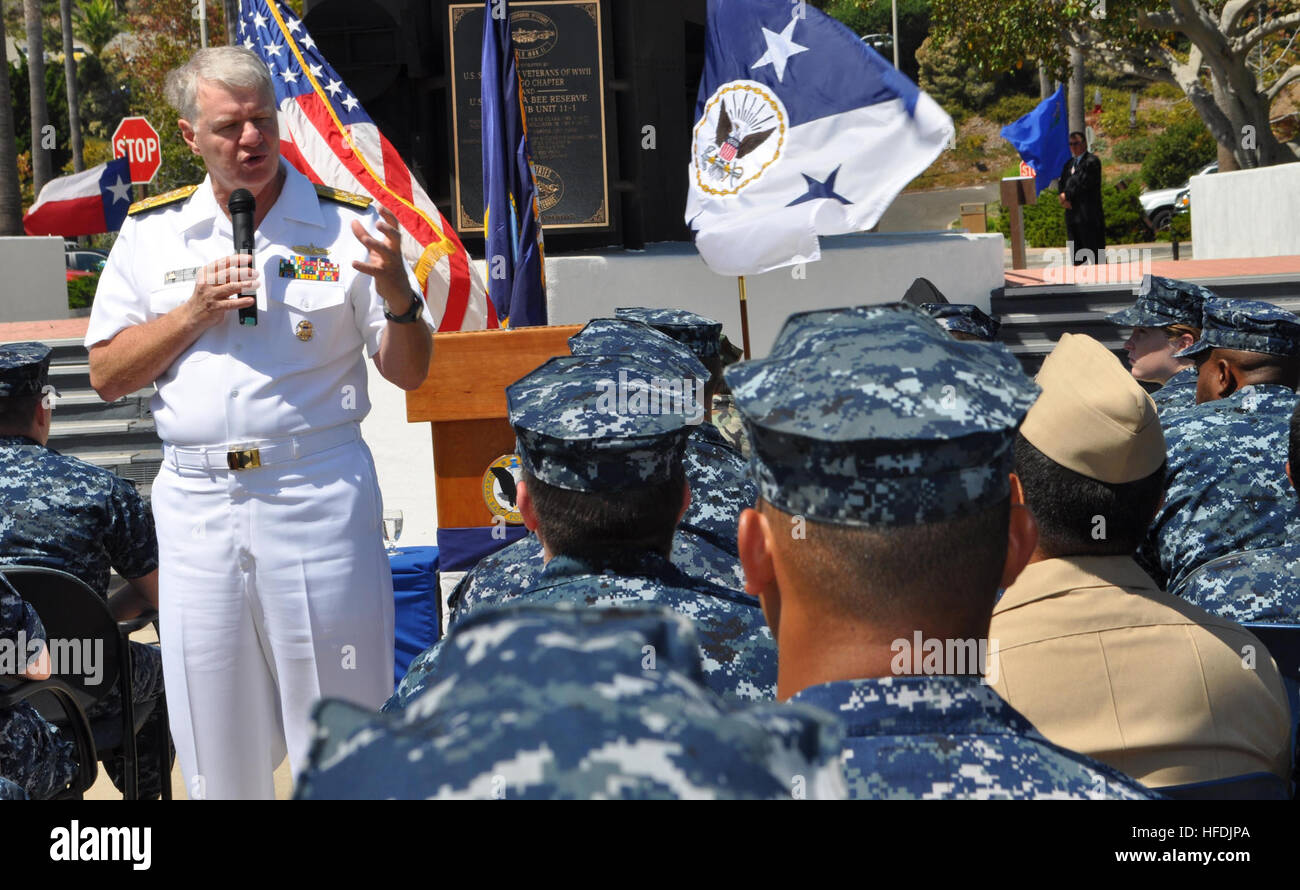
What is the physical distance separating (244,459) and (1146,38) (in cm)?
1696

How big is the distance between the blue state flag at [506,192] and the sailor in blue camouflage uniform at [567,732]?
5402 mm

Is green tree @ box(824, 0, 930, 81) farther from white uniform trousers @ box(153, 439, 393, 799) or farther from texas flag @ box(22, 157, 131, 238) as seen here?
white uniform trousers @ box(153, 439, 393, 799)

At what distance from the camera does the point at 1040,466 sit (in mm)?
2576

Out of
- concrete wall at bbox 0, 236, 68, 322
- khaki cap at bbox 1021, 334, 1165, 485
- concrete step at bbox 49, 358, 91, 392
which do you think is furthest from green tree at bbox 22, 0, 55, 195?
Result: khaki cap at bbox 1021, 334, 1165, 485

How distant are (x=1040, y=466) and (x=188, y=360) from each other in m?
1.83

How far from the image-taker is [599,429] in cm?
243

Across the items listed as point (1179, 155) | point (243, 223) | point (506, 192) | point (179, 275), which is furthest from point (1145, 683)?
point (1179, 155)

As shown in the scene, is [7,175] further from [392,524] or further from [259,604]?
[259,604]

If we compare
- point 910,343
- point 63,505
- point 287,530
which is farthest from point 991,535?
point 63,505

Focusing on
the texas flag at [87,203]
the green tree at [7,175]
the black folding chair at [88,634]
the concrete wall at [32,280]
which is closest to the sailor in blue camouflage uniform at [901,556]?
the black folding chair at [88,634]

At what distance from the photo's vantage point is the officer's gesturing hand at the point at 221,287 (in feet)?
9.62

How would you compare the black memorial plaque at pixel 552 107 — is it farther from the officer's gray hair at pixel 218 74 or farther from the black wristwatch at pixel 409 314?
the black wristwatch at pixel 409 314

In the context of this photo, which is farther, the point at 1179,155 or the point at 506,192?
the point at 1179,155
